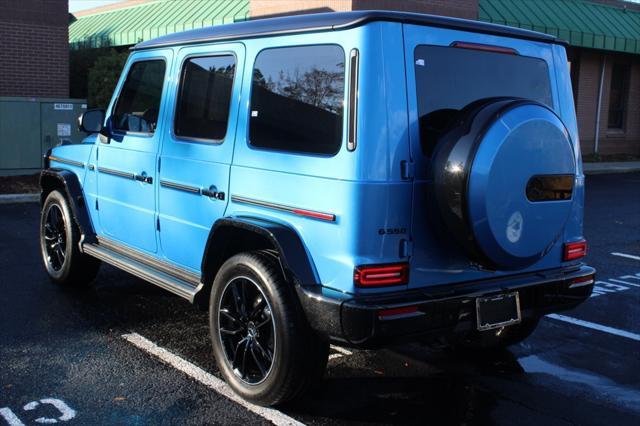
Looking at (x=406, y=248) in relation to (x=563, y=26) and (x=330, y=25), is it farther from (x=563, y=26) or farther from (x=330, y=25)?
(x=563, y=26)

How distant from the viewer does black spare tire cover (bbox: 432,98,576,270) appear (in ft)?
11.4

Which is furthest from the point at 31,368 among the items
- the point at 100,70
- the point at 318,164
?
the point at 100,70

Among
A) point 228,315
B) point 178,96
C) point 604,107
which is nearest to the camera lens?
point 228,315

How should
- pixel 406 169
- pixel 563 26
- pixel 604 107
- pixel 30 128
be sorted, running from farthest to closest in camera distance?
pixel 604 107 < pixel 563 26 < pixel 30 128 < pixel 406 169

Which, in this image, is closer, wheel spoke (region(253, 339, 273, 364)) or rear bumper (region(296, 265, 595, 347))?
rear bumper (region(296, 265, 595, 347))

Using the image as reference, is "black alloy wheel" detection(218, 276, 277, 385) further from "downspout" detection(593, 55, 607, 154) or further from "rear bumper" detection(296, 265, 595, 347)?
"downspout" detection(593, 55, 607, 154)

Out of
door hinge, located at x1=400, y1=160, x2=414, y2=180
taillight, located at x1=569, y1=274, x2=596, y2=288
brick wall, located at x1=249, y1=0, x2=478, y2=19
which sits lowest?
taillight, located at x1=569, y1=274, x2=596, y2=288

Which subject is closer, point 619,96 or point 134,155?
point 134,155

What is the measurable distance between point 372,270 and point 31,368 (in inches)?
98.2

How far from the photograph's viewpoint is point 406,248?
3.66 meters

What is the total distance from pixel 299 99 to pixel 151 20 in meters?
17.9

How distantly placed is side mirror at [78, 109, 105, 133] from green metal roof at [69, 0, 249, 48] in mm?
11484

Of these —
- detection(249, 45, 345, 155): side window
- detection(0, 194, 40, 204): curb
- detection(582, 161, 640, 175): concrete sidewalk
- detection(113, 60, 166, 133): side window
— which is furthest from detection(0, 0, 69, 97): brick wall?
detection(582, 161, 640, 175): concrete sidewalk

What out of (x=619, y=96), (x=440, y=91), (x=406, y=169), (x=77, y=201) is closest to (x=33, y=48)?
(x=77, y=201)
